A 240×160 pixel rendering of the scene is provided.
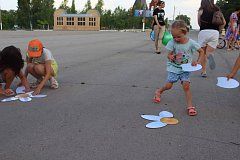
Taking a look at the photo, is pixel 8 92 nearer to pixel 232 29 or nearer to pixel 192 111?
pixel 192 111

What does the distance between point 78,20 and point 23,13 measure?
50.4 ft

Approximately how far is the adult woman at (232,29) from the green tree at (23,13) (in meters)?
74.3

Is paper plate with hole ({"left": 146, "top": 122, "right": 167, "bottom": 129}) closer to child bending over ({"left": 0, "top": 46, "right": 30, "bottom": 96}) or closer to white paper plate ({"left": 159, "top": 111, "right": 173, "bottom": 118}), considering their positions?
white paper plate ({"left": 159, "top": 111, "right": 173, "bottom": 118})

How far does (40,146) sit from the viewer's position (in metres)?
3.45

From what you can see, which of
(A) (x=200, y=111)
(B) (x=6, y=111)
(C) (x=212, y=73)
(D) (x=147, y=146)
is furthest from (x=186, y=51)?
(C) (x=212, y=73)

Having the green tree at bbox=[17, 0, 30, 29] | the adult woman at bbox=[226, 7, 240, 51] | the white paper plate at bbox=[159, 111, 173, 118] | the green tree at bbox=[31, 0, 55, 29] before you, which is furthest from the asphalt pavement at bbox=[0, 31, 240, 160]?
the green tree at bbox=[31, 0, 55, 29]

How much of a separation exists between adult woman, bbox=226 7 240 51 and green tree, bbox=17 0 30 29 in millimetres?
74345

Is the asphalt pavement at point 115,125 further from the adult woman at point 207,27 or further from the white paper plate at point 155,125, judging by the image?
the adult woman at point 207,27

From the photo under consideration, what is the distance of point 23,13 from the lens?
8506 centimetres

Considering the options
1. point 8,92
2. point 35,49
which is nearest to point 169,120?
point 35,49

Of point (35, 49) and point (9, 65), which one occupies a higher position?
point (35, 49)

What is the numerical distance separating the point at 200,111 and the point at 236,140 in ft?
3.85

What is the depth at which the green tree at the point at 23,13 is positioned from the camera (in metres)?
84.3

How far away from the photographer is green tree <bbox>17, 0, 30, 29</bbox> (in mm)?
84312
